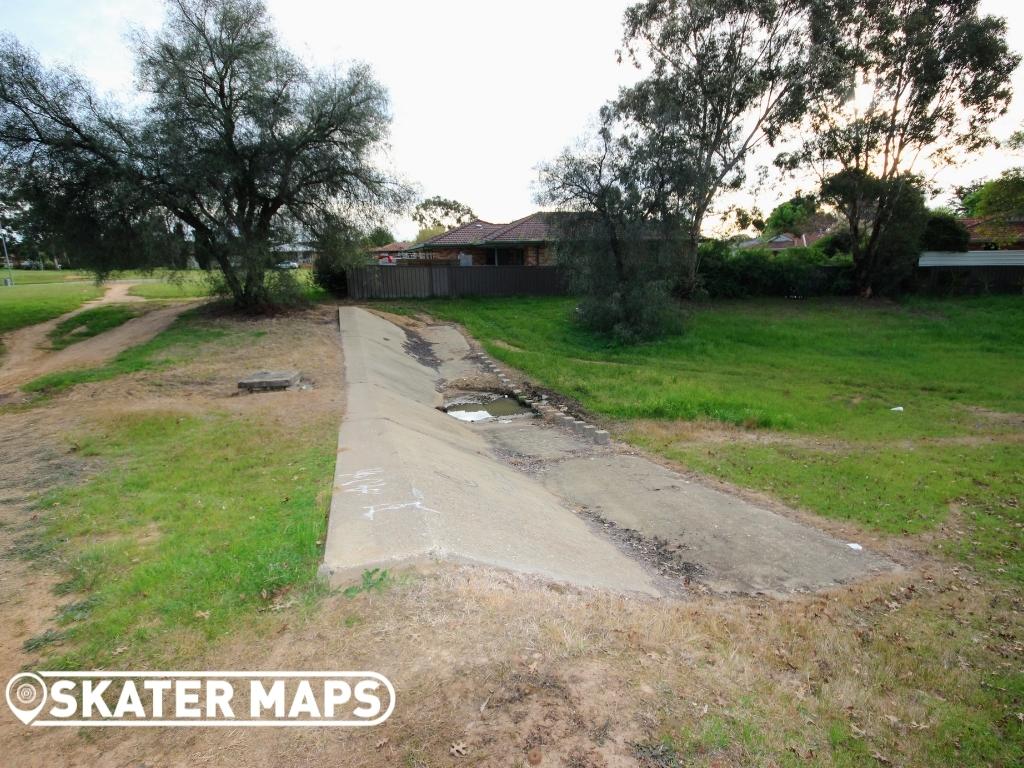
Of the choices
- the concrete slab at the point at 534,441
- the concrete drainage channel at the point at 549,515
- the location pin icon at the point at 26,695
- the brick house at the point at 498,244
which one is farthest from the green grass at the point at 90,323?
the location pin icon at the point at 26,695

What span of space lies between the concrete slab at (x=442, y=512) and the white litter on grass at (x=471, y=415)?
200 centimetres

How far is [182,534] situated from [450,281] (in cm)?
2443

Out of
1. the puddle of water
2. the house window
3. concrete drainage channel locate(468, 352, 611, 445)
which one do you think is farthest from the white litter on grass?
the house window

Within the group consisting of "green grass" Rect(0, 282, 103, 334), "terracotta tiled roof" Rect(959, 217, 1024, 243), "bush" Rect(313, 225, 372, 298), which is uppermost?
"terracotta tiled roof" Rect(959, 217, 1024, 243)

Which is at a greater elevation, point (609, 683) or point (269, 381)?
point (269, 381)

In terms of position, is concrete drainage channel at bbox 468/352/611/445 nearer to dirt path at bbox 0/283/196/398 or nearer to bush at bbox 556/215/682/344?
bush at bbox 556/215/682/344

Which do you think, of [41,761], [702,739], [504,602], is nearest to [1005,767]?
[702,739]

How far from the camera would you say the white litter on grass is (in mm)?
12505

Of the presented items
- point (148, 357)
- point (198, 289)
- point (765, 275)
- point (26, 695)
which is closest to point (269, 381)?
point (148, 357)

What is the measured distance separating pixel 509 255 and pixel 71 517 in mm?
31135

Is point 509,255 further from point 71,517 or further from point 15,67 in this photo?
point 71,517

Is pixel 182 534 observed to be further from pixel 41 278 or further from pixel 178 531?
pixel 41 278

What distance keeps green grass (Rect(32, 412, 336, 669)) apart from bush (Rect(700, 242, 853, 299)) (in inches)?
1001

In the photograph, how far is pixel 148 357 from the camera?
14.7m
